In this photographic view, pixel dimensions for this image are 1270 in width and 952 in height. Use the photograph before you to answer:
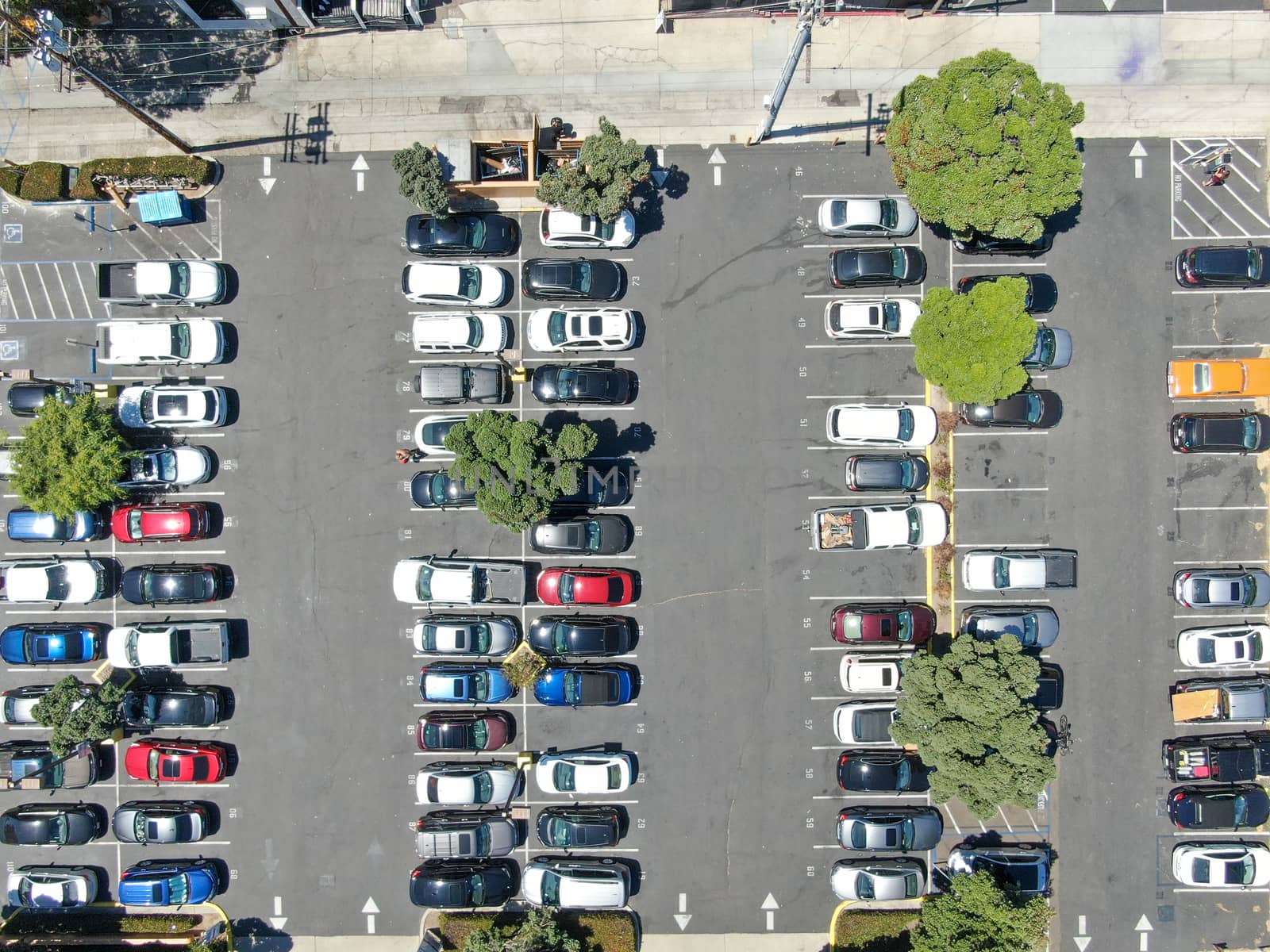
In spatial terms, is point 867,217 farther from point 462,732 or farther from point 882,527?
point 462,732

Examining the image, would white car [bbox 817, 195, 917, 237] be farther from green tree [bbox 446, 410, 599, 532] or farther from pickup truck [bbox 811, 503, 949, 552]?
green tree [bbox 446, 410, 599, 532]

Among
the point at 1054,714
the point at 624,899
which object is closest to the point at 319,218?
the point at 624,899

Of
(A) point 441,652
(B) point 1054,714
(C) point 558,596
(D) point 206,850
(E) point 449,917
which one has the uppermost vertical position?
(C) point 558,596

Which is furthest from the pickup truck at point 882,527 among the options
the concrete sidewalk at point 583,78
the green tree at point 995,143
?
the concrete sidewalk at point 583,78

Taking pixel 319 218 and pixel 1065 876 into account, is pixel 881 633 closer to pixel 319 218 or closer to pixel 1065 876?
pixel 1065 876

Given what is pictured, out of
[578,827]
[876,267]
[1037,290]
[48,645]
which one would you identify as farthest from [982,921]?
[48,645]

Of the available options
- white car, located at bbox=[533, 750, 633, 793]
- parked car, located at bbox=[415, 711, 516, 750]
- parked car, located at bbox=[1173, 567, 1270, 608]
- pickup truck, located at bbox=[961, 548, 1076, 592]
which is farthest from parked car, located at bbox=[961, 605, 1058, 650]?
parked car, located at bbox=[415, 711, 516, 750]

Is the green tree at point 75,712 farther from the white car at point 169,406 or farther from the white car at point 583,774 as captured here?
the white car at point 583,774
